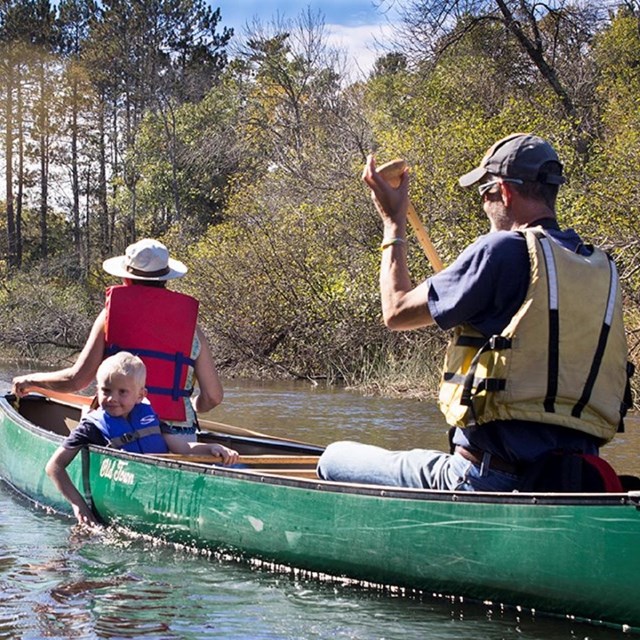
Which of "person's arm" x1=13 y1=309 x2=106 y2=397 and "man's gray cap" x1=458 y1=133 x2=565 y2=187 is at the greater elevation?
"man's gray cap" x1=458 y1=133 x2=565 y2=187

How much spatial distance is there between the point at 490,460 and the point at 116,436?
7.23 feet

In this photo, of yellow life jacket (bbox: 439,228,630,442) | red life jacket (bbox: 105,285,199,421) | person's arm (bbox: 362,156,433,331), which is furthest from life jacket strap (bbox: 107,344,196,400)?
yellow life jacket (bbox: 439,228,630,442)

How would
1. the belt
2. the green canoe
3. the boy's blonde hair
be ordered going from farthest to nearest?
the boy's blonde hair
the belt
the green canoe

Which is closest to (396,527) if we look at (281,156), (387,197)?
(387,197)

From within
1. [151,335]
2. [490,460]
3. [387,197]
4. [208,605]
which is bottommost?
[208,605]

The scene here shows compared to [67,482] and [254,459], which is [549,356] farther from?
[67,482]

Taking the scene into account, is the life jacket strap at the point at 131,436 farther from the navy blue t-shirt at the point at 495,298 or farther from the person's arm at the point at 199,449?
the navy blue t-shirt at the point at 495,298

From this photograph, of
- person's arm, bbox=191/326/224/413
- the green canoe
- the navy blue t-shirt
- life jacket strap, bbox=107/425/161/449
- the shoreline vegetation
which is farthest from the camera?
the shoreline vegetation

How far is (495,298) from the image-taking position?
353 centimetres

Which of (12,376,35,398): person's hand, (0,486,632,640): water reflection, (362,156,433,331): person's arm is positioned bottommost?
(0,486,632,640): water reflection

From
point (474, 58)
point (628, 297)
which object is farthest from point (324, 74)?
point (628, 297)

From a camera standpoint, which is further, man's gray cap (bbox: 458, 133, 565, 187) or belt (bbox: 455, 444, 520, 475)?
belt (bbox: 455, 444, 520, 475)

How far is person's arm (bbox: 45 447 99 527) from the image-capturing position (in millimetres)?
5441

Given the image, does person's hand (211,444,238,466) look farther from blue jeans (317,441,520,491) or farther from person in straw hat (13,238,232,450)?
blue jeans (317,441,520,491)
